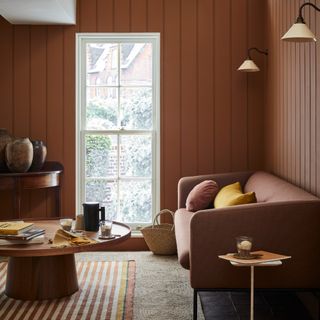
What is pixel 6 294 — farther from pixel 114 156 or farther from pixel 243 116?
pixel 243 116

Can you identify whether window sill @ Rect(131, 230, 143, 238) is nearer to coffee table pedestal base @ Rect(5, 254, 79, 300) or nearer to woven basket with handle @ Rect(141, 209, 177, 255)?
woven basket with handle @ Rect(141, 209, 177, 255)

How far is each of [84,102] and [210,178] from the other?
5.00 feet

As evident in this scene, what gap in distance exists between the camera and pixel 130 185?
5.79m

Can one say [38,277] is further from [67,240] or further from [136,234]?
[136,234]

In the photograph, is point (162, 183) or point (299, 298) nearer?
point (299, 298)

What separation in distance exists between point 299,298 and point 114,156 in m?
2.52

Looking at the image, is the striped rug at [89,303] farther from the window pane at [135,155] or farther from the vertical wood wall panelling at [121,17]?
the vertical wood wall panelling at [121,17]

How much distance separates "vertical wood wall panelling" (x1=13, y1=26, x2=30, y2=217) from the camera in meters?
5.63

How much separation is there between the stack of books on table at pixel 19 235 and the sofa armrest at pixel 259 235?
1091 mm

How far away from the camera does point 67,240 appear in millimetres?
3713

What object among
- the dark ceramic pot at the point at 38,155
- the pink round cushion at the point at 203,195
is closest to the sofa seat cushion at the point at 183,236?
the pink round cushion at the point at 203,195

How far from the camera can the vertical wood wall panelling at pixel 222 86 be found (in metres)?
5.59

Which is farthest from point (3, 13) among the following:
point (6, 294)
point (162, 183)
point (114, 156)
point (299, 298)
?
point (299, 298)

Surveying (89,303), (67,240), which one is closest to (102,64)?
(67,240)
